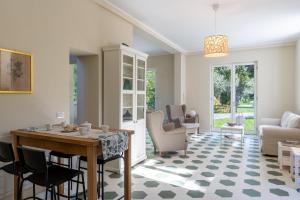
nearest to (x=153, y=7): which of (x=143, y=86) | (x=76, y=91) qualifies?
(x=143, y=86)

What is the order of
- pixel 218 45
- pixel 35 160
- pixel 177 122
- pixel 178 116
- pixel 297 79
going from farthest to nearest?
1. pixel 178 116
2. pixel 177 122
3. pixel 297 79
4. pixel 218 45
5. pixel 35 160

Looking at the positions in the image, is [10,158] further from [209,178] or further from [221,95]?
[221,95]

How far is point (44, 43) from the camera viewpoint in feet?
9.27

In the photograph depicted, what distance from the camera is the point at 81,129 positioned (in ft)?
7.47

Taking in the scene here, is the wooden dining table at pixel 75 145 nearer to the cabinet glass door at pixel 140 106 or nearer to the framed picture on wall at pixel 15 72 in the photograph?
the framed picture on wall at pixel 15 72

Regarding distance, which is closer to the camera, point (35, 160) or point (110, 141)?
point (35, 160)

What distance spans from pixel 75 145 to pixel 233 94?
20.9ft

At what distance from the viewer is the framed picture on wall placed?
2.37m

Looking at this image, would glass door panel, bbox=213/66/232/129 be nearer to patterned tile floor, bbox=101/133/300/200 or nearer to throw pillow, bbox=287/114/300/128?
patterned tile floor, bbox=101/133/300/200

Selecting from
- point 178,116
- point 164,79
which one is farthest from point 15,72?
point 164,79

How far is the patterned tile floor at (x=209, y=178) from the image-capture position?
2.84 m

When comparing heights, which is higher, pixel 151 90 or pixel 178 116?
pixel 151 90

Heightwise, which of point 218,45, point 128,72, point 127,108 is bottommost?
point 127,108

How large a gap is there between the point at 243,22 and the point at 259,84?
9.30ft
